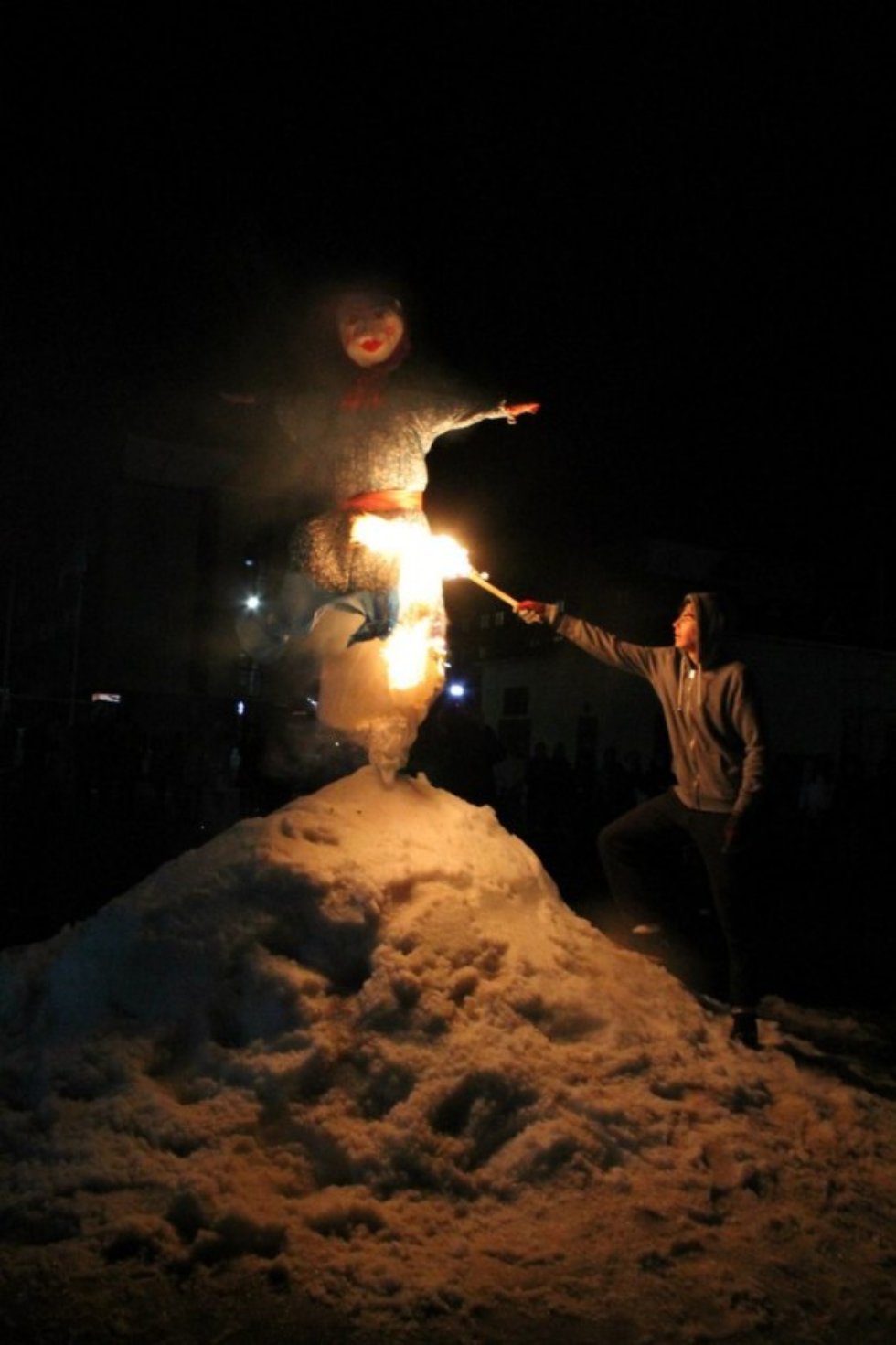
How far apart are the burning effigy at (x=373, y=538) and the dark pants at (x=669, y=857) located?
50.7 inches

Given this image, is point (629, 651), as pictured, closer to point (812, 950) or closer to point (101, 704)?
point (812, 950)

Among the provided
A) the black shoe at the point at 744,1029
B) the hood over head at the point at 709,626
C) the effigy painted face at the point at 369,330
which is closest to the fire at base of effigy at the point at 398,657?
the effigy painted face at the point at 369,330

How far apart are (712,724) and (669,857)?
3.24 feet

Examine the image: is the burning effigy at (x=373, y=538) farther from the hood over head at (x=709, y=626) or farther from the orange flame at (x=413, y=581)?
the hood over head at (x=709, y=626)

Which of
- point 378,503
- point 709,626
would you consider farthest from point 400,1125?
point 378,503

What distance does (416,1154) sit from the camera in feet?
11.7

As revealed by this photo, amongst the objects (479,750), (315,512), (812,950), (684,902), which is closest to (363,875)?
(315,512)

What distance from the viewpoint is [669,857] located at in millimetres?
5836

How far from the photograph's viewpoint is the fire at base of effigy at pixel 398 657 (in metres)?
5.41

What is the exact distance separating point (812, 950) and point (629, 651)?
462cm

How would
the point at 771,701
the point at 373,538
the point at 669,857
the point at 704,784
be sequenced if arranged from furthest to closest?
the point at 771,701, the point at 669,857, the point at 373,538, the point at 704,784

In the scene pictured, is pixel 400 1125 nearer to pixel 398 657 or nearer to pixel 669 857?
pixel 398 657

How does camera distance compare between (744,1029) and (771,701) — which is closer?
(744,1029)

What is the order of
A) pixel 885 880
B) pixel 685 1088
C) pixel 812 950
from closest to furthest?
pixel 685 1088
pixel 812 950
pixel 885 880
